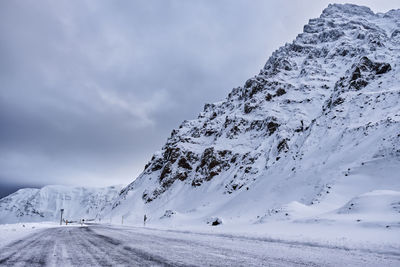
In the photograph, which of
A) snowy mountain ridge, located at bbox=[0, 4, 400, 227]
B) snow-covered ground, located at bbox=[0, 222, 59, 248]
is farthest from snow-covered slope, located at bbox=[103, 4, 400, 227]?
snow-covered ground, located at bbox=[0, 222, 59, 248]

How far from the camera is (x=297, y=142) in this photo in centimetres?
5272

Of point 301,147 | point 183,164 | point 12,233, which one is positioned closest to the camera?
point 12,233

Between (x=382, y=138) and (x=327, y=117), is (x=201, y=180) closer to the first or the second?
(x=327, y=117)

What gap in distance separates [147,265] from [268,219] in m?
24.8

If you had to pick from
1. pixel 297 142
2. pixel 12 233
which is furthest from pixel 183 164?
pixel 12 233

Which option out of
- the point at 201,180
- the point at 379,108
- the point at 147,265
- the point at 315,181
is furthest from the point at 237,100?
the point at 147,265

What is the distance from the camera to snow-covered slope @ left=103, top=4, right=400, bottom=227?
109 feet

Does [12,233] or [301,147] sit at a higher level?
[301,147]

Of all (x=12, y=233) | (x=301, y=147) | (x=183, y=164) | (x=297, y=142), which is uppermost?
(x=183, y=164)

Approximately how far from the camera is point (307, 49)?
129500 millimetres

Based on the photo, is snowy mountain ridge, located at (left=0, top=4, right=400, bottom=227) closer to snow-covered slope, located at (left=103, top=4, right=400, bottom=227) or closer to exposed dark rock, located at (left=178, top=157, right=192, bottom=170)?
snow-covered slope, located at (left=103, top=4, right=400, bottom=227)

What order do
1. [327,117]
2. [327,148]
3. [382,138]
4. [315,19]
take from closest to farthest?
[382,138], [327,148], [327,117], [315,19]

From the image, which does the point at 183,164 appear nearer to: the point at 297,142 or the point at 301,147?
the point at 297,142

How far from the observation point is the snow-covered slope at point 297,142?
33.1m
